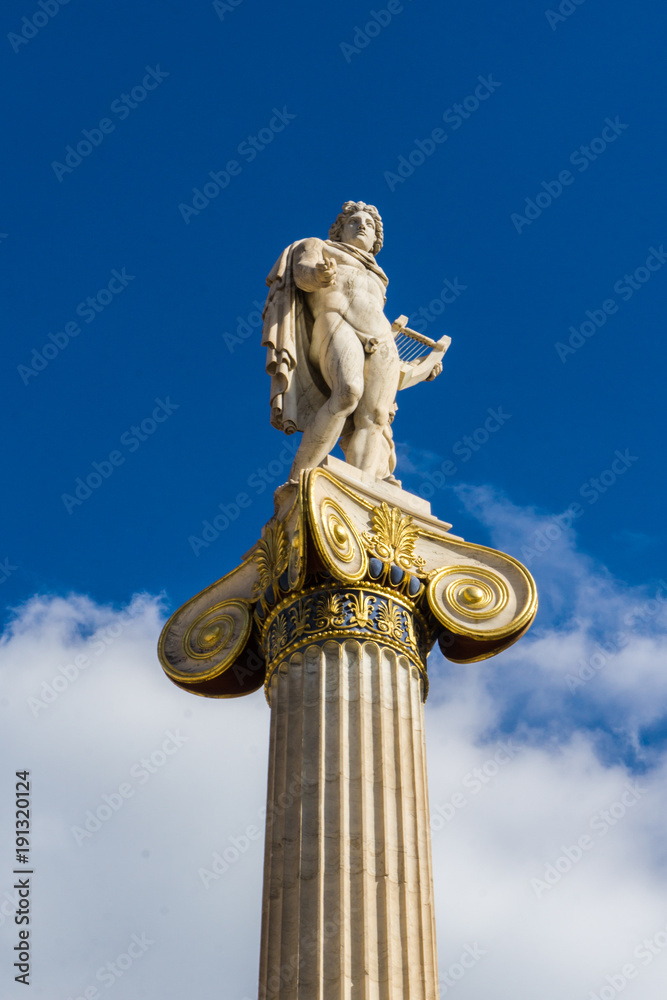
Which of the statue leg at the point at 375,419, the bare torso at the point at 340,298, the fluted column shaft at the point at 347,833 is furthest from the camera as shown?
the bare torso at the point at 340,298

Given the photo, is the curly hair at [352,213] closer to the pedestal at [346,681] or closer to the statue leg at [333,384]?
the statue leg at [333,384]

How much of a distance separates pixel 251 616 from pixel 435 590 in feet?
8.54

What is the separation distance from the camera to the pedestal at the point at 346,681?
14.3 m

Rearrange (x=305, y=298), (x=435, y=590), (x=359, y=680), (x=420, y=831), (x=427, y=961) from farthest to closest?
(x=305, y=298) < (x=435, y=590) < (x=359, y=680) < (x=420, y=831) < (x=427, y=961)

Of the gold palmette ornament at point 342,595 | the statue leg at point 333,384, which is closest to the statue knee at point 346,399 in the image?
the statue leg at point 333,384

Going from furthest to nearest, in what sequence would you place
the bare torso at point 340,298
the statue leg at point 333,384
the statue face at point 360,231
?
the statue face at point 360,231 < the bare torso at point 340,298 < the statue leg at point 333,384

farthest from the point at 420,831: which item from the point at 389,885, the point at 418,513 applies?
the point at 418,513

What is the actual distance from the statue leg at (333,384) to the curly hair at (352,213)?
8.06 ft

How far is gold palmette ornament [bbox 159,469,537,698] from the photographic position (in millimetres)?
17266

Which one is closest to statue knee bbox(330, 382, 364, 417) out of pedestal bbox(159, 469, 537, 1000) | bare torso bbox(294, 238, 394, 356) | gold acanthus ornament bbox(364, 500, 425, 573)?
bare torso bbox(294, 238, 394, 356)

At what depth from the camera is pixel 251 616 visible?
60.3 ft

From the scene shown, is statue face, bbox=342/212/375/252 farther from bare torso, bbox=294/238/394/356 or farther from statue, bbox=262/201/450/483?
bare torso, bbox=294/238/394/356

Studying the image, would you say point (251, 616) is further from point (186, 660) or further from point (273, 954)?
point (273, 954)

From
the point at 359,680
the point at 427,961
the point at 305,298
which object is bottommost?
the point at 427,961
